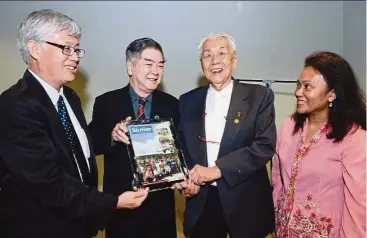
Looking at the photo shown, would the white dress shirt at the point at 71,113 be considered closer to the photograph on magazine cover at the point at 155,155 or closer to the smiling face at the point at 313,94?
the photograph on magazine cover at the point at 155,155

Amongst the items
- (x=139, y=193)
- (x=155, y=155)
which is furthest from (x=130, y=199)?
(x=155, y=155)

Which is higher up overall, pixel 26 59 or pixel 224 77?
pixel 26 59

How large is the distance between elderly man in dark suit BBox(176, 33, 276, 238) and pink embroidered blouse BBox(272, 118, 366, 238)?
0.47 feet

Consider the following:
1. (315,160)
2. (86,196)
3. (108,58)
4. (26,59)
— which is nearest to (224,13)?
(108,58)

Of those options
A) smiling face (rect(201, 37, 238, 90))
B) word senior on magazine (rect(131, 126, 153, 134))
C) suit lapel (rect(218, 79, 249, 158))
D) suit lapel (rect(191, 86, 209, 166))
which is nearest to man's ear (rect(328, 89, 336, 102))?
suit lapel (rect(218, 79, 249, 158))

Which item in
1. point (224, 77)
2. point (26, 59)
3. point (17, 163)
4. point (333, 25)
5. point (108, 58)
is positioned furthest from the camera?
point (333, 25)

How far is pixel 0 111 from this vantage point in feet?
4.11

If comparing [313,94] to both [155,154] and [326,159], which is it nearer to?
[326,159]

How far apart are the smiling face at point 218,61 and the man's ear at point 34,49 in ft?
2.85

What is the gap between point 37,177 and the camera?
123 centimetres

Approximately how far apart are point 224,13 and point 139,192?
1905 mm

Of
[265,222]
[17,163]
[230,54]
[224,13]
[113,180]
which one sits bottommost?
[265,222]

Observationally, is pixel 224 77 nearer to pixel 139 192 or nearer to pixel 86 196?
pixel 139 192

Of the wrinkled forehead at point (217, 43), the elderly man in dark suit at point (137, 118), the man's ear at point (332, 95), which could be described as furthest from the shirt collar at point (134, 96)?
the man's ear at point (332, 95)
